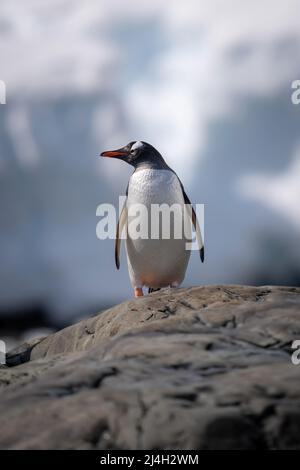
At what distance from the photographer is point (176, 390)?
3098mm

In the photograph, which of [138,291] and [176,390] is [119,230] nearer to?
[138,291]

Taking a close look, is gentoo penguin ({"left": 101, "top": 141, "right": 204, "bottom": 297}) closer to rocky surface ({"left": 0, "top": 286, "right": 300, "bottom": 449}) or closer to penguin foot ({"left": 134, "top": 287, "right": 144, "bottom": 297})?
penguin foot ({"left": 134, "top": 287, "right": 144, "bottom": 297})

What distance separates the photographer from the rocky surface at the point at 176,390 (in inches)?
112

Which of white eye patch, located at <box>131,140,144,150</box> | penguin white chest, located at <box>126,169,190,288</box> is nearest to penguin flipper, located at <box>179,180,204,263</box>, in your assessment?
penguin white chest, located at <box>126,169,190,288</box>

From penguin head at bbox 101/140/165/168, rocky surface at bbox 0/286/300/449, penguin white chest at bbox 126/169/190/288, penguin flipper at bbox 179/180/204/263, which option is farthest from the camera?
penguin flipper at bbox 179/180/204/263

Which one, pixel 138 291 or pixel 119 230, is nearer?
pixel 138 291

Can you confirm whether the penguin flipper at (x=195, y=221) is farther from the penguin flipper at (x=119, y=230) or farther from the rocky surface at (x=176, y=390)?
the rocky surface at (x=176, y=390)

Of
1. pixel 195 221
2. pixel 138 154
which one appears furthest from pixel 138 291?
pixel 138 154

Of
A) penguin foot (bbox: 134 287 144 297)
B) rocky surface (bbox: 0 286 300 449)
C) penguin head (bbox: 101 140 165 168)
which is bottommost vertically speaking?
penguin foot (bbox: 134 287 144 297)

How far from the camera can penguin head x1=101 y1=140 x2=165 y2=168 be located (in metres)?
8.55

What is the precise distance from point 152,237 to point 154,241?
59 millimetres

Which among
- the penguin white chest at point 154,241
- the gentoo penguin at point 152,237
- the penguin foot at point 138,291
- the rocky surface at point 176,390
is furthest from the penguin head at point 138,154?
the rocky surface at point 176,390
